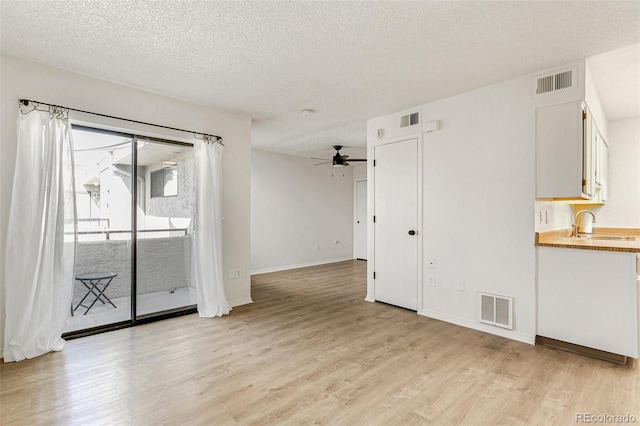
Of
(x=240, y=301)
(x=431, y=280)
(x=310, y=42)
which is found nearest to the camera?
(x=310, y=42)

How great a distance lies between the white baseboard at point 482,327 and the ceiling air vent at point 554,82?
94.4 inches

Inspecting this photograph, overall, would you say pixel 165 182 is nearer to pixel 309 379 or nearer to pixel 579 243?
pixel 309 379

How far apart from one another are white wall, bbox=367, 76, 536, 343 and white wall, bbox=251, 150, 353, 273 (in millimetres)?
3849

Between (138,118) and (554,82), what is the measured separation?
4.32 metres

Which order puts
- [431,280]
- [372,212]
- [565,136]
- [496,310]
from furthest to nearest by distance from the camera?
[372,212]
[431,280]
[496,310]
[565,136]

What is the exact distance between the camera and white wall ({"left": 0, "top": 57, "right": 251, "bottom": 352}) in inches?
110

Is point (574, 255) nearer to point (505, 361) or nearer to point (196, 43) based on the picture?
point (505, 361)

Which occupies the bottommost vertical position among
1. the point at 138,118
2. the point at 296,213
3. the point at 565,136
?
the point at 296,213

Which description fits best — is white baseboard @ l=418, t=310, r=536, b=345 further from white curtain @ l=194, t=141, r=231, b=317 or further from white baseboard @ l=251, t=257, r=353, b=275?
white baseboard @ l=251, t=257, r=353, b=275

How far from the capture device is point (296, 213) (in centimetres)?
752

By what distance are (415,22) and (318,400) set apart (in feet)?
9.06

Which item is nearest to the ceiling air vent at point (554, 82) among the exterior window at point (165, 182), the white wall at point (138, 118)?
the white wall at point (138, 118)

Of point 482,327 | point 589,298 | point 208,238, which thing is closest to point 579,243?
point 589,298

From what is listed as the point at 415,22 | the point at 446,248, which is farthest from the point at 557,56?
the point at 446,248
